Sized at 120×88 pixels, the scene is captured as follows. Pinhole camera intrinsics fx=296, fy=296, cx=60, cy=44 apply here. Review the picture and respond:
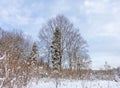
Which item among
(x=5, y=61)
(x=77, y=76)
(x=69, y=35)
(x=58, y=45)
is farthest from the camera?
(x=69, y=35)

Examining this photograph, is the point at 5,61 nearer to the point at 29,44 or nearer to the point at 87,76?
the point at 87,76

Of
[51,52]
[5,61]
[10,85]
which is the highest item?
[51,52]

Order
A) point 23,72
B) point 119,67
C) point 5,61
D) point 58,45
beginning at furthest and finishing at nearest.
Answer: point 58,45
point 119,67
point 23,72
point 5,61

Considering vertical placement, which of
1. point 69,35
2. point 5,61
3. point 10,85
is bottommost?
point 10,85

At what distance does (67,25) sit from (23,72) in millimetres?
38291

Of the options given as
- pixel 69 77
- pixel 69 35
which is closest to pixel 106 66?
pixel 69 77

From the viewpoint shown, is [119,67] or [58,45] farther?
[58,45]

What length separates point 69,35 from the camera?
46.5m

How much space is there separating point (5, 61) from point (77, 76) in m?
9.32

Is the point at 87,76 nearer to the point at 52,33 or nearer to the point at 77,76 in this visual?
the point at 77,76

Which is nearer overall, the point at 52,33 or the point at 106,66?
the point at 106,66

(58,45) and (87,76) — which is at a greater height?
(58,45)

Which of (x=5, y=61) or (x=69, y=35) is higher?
(x=69, y=35)

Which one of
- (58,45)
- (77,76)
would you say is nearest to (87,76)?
(77,76)
